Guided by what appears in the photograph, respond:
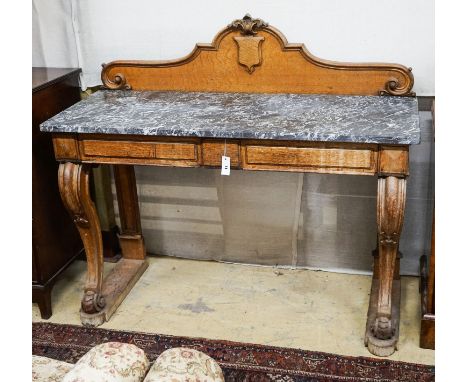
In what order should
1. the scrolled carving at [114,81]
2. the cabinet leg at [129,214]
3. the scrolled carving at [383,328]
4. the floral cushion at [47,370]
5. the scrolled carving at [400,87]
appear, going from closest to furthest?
the floral cushion at [47,370]
the scrolled carving at [383,328]
the scrolled carving at [400,87]
the scrolled carving at [114,81]
the cabinet leg at [129,214]

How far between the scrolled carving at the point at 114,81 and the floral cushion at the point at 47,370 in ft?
4.97

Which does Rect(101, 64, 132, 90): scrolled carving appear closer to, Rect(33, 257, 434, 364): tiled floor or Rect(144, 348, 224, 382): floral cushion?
Rect(33, 257, 434, 364): tiled floor

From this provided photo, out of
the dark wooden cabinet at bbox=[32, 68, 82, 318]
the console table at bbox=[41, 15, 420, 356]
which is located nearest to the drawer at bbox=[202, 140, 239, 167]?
the console table at bbox=[41, 15, 420, 356]

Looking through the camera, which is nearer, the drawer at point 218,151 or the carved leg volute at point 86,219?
the drawer at point 218,151

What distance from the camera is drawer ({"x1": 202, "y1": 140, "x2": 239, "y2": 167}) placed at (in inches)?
86.8

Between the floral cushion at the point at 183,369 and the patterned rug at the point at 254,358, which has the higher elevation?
the floral cushion at the point at 183,369

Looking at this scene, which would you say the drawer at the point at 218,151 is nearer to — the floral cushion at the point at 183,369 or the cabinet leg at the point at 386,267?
the cabinet leg at the point at 386,267

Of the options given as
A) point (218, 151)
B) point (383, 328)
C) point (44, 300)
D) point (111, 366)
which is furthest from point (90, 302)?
point (111, 366)

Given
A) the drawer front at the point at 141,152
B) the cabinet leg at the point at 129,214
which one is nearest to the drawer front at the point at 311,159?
the drawer front at the point at 141,152

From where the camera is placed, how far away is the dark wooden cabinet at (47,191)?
8.45 ft

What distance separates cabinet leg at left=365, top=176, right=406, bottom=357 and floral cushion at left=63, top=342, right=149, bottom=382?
1132mm

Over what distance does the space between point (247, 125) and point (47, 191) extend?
3.21 ft

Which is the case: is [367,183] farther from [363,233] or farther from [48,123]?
[48,123]

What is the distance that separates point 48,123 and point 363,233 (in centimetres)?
143
